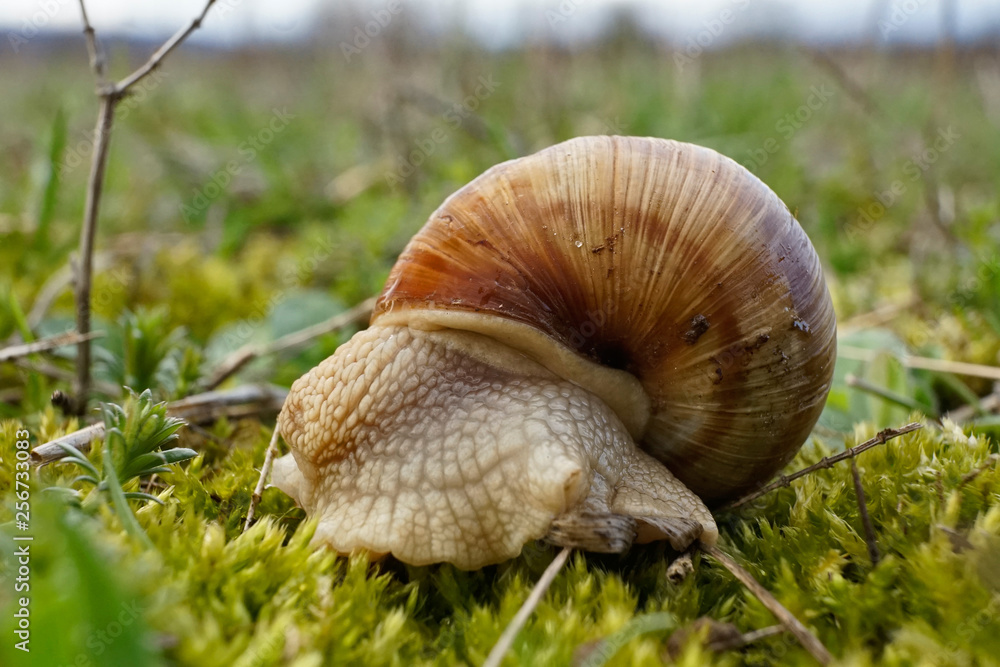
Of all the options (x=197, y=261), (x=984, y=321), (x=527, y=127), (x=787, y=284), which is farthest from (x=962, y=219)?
(x=197, y=261)

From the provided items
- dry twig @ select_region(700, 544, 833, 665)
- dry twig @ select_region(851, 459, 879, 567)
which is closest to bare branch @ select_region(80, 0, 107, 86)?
dry twig @ select_region(700, 544, 833, 665)

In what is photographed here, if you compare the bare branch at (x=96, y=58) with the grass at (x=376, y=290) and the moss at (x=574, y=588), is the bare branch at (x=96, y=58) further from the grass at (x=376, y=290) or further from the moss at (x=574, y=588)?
the moss at (x=574, y=588)

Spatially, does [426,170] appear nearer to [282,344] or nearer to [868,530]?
[282,344]

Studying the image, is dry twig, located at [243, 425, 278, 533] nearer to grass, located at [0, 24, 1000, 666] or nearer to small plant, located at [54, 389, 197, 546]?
grass, located at [0, 24, 1000, 666]

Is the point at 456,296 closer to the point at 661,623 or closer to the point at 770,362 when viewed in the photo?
the point at 770,362

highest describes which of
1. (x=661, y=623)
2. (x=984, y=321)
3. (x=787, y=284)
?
(x=787, y=284)

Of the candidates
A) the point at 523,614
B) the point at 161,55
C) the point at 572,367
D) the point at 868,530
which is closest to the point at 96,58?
the point at 161,55

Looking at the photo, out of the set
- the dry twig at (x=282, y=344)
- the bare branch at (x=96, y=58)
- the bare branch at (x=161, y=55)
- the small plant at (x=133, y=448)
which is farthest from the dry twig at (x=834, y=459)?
the bare branch at (x=96, y=58)
